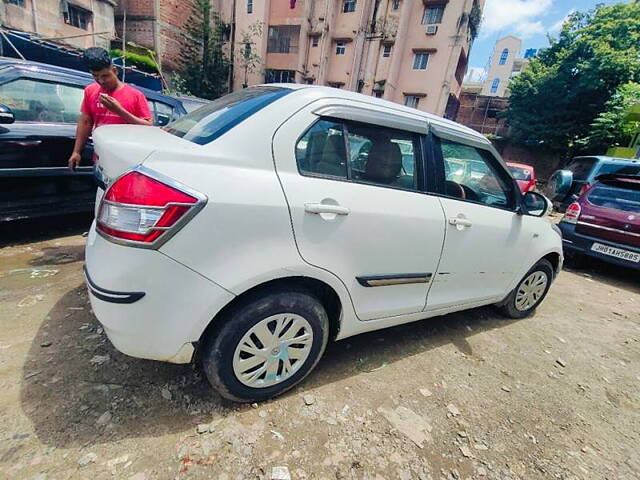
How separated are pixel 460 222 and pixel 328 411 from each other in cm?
146

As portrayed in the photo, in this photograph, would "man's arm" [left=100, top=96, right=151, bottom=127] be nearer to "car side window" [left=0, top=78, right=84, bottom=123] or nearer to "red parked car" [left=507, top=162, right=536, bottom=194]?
"car side window" [left=0, top=78, right=84, bottom=123]

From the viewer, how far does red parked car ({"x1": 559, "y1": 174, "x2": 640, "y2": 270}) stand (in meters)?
4.26

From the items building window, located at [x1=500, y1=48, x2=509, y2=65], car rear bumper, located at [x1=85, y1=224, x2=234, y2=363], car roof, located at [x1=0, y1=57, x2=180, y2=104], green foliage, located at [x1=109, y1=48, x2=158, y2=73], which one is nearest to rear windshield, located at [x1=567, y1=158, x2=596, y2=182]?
car rear bumper, located at [x1=85, y1=224, x2=234, y2=363]

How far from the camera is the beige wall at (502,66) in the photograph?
44.6m

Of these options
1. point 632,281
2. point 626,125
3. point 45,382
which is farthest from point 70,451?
point 626,125

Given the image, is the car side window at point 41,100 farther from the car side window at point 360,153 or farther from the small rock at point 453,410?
the small rock at point 453,410

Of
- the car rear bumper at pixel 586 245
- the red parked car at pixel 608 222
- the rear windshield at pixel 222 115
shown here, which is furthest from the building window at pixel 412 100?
the rear windshield at pixel 222 115

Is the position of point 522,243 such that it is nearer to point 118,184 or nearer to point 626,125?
point 118,184

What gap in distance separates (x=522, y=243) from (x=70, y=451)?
10.6 feet

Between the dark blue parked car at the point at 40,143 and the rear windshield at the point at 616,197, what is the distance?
6844 mm

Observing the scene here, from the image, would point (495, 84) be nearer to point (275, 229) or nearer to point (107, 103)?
point (107, 103)

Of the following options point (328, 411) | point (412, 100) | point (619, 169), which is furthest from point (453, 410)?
point (412, 100)

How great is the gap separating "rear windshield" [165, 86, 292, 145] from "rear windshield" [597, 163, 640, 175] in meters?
8.44

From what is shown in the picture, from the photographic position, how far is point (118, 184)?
4.38 ft
